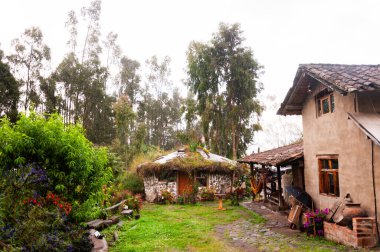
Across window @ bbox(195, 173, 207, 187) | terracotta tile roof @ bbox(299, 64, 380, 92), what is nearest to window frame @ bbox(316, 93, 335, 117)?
terracotta tile roof @ bbox(299, 64, 380, 92)

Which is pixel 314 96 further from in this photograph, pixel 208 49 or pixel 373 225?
pixel 208 49

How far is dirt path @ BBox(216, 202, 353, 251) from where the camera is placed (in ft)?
28.2

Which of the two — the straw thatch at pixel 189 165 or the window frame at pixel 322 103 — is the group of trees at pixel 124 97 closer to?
the straw thatch at pixel 189 165

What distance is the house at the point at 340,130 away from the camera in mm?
8289

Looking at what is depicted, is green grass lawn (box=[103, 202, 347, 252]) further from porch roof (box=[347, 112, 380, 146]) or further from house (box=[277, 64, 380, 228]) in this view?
porch roof (box=[347, 112, 380, 146])

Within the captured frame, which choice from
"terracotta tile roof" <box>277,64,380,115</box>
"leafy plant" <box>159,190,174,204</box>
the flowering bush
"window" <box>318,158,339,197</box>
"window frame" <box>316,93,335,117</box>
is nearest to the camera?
the flowering bush

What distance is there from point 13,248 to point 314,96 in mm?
10546

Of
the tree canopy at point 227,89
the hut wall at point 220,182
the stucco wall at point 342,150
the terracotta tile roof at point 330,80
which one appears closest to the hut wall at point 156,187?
the hut wall at point 220,182

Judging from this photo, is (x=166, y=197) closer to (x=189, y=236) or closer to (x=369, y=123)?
(x=189, y=236)

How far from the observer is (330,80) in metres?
9.23

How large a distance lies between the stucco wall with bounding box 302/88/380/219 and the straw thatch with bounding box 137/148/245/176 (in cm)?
913

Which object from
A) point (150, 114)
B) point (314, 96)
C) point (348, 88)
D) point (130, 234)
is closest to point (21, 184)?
point (130, 234)

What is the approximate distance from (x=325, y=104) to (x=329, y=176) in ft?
8.37

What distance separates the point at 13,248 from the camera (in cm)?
499
